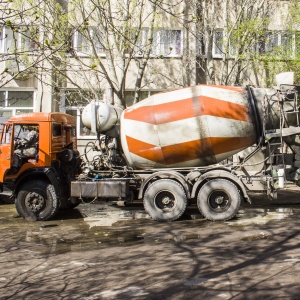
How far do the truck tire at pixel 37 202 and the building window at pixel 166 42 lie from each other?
8340mm

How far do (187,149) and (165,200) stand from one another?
4.27 feet

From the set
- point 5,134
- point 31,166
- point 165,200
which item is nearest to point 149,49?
point 5,134

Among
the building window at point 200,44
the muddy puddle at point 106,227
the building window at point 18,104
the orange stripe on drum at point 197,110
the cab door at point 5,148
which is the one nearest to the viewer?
the muddy puddle at point 106,227

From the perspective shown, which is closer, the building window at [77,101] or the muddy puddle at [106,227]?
the muddy puddle at [106,227]

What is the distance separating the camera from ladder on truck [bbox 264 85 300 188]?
10695 mm

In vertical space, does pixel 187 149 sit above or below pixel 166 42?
below

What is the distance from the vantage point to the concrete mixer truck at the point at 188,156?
419 inches

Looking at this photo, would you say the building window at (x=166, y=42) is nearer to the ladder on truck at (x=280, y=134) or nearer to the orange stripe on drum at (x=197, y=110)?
the orange stripe on drum at (x=197, y=110)

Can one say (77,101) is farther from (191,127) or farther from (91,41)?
(191,127)

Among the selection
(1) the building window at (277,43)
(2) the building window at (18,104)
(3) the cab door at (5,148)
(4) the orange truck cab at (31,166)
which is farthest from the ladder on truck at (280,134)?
(2) the building window at (18,104)

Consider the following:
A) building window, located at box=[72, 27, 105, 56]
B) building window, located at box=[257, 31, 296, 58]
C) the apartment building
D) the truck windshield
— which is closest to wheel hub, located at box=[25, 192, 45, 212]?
the truck windshield

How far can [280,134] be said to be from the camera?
1069 cm

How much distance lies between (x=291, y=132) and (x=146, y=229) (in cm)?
405

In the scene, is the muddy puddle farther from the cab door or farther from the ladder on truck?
the cab door
